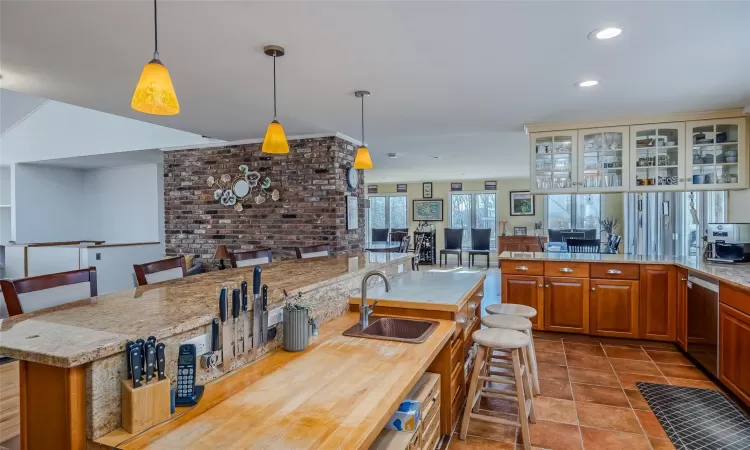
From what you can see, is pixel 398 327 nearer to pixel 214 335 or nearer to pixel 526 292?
pixel 214 335

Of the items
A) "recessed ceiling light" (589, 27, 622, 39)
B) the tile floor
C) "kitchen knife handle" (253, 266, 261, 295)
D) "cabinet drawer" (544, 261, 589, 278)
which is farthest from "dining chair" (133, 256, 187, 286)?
"cabinet drawer" (544, 261, 589, 278)

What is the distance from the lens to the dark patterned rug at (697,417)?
227 centimetres

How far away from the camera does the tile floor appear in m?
2.29

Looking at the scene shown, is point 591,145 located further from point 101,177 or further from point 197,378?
point 101,177

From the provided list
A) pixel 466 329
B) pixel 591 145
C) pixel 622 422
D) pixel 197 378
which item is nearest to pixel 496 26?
pixel 466 329

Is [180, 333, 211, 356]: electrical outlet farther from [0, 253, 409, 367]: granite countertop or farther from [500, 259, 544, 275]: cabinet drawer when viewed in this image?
[500, 259, 544, 275]: cabinet drawer

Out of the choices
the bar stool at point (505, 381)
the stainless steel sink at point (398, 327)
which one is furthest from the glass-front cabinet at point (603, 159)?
the stainless steel sink at point (398, 327)

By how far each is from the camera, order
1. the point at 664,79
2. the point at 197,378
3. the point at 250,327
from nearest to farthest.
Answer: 1. the point at 197,378
2. the point at 250,327
3. the point at 664,79

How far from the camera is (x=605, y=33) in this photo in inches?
86.2

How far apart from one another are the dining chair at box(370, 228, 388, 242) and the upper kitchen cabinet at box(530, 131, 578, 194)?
684cm

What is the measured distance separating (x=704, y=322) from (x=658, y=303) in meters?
0.64

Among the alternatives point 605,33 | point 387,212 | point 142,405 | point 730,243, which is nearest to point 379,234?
point 387,212

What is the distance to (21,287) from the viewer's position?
64.7 inches

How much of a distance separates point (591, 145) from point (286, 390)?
414 centimetres
